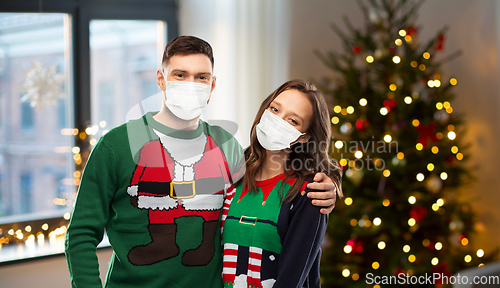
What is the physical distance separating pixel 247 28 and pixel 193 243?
1.66 m

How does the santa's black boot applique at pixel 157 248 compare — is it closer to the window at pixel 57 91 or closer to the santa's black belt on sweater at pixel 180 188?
the santa's black belt on sweater at pixel 180 188

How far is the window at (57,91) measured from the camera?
7.02 feet

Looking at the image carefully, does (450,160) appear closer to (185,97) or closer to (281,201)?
(281,201)

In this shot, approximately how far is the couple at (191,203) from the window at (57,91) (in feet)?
4.25

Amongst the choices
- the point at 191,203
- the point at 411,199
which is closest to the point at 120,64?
the point at 191,203

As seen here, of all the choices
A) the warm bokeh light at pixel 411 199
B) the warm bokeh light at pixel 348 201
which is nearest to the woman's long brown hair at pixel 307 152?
the warm bokeh light at pixel 348 201

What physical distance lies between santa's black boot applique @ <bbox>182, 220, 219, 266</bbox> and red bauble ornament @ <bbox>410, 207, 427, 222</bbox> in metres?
1.51

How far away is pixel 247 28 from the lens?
239 centimetres

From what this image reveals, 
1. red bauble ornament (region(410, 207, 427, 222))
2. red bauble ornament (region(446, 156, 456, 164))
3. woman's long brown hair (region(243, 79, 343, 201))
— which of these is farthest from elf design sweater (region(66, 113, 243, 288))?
red bauble ornament (region(446, 156, 456, 164))

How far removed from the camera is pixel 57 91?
225cm

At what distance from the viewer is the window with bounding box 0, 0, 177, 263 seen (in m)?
2.14

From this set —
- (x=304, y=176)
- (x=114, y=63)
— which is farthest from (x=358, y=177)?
(x=114, y=63)

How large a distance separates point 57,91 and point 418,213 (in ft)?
7.55

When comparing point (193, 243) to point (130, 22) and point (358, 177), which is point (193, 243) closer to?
point (358, 177)
